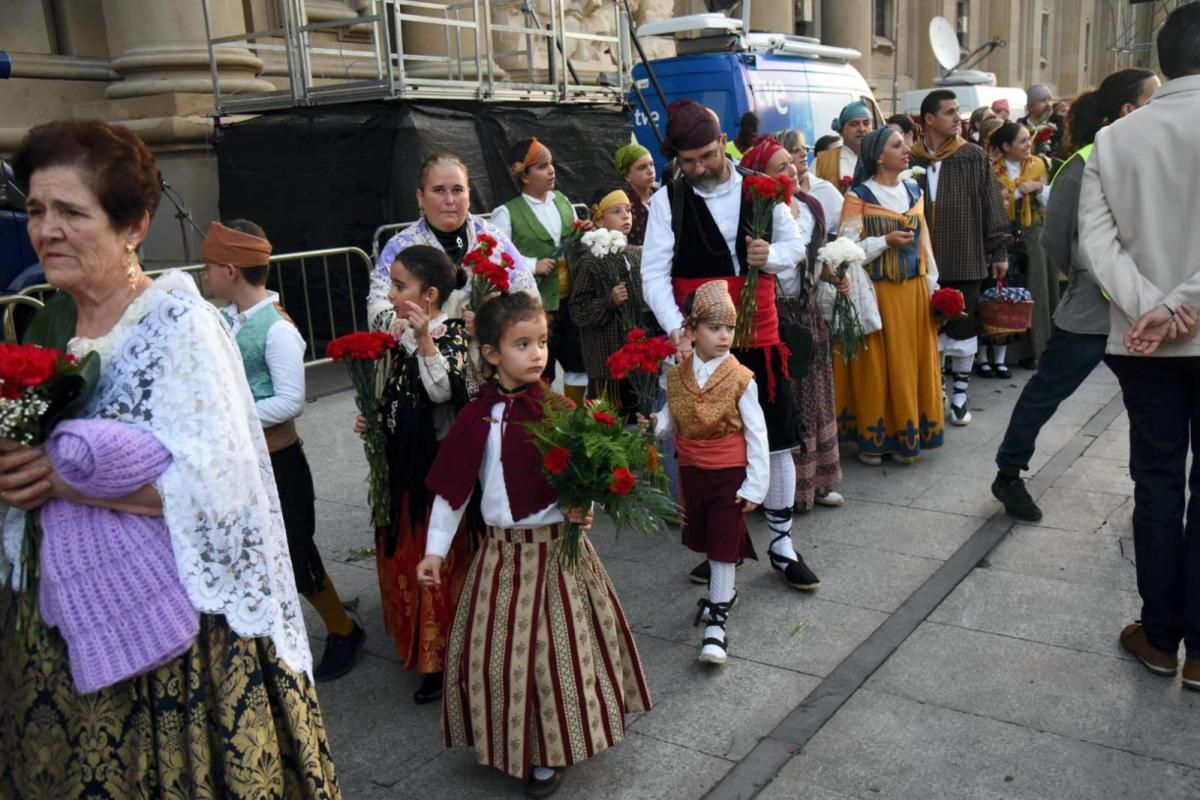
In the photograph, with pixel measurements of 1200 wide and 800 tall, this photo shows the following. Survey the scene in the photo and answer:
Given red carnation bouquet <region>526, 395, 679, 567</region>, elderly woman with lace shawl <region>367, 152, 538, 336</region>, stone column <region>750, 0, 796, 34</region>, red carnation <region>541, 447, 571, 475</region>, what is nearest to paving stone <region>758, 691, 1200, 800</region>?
red carnation bouquet <region>526, 395, 679, 567</region>

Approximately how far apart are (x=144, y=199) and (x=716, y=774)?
232 centimetres

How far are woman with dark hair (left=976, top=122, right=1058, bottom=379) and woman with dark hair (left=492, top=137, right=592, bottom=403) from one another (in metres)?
3.95

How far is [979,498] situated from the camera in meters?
5.82

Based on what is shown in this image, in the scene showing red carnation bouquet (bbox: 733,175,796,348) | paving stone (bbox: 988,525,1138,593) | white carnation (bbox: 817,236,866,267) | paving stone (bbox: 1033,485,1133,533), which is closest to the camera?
red carnation bouquet (bbox: 733,175,796,348)

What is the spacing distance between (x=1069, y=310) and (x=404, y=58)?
6740 mm

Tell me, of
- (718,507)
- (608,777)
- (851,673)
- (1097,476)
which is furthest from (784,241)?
(1097,476)

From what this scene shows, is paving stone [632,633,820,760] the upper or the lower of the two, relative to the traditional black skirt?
lower

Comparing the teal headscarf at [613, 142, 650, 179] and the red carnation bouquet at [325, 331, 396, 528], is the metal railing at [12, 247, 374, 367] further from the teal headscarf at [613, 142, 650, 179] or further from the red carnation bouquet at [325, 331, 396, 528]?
the red carnation bouquet at [325, 331, 396, 528]

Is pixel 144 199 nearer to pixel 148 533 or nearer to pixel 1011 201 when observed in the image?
pixel 148 533

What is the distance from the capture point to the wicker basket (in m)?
6.83

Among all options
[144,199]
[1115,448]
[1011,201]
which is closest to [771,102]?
[1011,201]

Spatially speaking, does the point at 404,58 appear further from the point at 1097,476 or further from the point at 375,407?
the point at 1097,476

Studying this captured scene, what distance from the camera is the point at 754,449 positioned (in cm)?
405

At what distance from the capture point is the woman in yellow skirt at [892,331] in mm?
6188
